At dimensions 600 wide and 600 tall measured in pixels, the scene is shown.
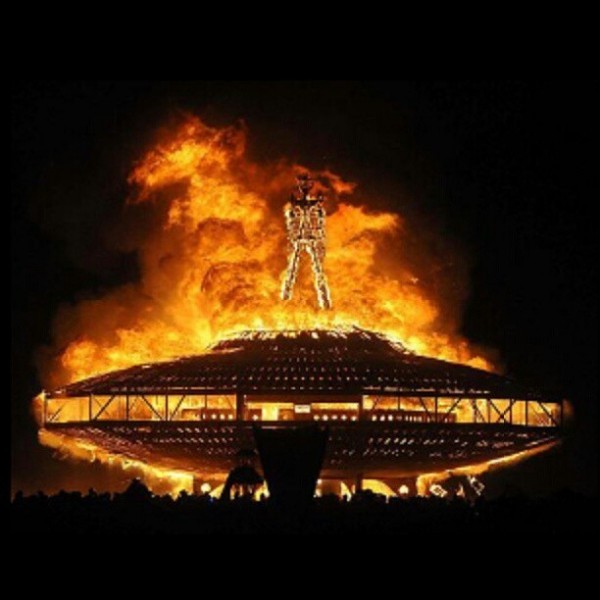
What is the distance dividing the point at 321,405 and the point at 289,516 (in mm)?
13540

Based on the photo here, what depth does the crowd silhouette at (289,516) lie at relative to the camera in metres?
113

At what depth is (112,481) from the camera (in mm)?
141125

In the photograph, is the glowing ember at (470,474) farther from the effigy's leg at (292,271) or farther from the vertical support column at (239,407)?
the vertical support column at (239,407)

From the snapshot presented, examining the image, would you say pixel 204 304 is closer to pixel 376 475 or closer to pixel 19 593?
pixel 376 475

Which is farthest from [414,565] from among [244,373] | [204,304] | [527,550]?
[204,304]

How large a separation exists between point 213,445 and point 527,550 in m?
19.9

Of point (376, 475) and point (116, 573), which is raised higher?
point (376, 475)

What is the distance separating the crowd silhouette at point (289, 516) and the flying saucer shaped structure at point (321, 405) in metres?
4.48

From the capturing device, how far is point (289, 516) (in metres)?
113

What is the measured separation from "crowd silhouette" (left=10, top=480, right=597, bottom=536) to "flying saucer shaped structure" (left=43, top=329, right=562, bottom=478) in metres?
4.48

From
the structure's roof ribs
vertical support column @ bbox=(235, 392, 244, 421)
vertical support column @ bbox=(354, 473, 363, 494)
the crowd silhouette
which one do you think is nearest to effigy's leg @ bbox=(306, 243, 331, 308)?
the structure's roof ribs

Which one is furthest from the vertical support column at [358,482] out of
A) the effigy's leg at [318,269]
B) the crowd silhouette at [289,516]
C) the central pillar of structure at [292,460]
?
the central pillar of structure at [292,460]

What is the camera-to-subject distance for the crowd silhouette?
11344cm

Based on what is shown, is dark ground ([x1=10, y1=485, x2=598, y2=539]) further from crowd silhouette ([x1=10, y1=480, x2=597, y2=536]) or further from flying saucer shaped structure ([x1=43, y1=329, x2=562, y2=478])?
→ flying saucer shaped structure ([x1=43, y1=329, x2=562, y2=478])
